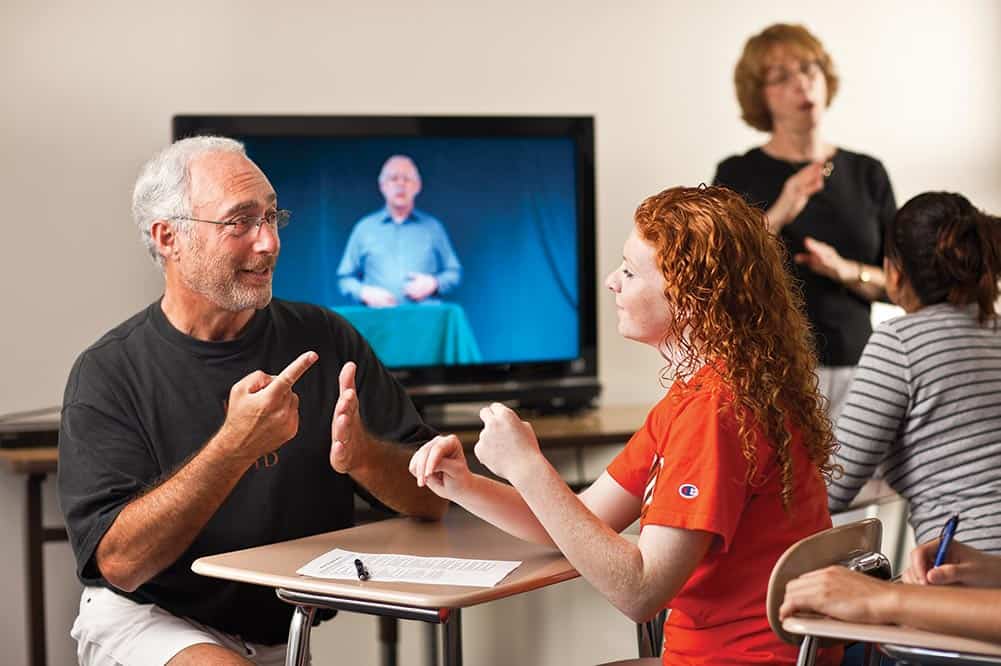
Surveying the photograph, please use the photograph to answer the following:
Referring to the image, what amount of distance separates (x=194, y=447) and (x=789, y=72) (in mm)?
2291

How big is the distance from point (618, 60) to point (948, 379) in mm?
1935

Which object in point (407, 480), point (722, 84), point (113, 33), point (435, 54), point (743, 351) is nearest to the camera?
point (743, 351)

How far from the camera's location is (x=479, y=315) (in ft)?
12.1

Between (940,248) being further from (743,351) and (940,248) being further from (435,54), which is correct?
(435,54)

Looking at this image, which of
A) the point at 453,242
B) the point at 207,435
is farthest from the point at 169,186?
the point at 453,242

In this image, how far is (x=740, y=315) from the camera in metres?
1.86

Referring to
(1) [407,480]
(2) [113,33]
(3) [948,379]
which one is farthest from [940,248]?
(2) [113,33]

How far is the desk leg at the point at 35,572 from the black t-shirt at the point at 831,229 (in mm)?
2015

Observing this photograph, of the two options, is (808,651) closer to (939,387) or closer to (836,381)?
(939,387)

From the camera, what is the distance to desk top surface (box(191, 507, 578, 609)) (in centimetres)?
180

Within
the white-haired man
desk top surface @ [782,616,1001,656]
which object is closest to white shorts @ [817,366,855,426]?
the white-haired man

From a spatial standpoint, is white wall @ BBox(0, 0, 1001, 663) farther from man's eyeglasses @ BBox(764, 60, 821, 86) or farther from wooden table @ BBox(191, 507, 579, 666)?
wooden table @ BBox(191, 507, 579, 666)

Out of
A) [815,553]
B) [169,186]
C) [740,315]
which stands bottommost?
[815,553]

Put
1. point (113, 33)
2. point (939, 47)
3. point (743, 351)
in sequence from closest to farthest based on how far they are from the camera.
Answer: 1. point (743, 351)
2. point (113, 33)
3. point (939, 47)
